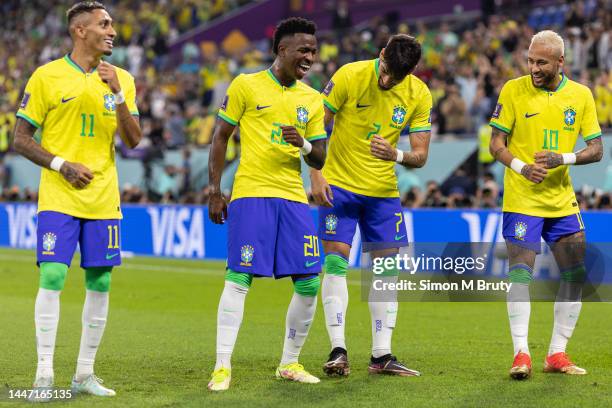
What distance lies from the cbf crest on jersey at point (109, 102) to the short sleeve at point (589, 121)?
3360 millimetres

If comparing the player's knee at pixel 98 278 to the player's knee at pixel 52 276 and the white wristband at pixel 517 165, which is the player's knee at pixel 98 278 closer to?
the player's knee at pixel 52 276

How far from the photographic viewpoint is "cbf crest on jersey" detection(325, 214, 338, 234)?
8.03 metres

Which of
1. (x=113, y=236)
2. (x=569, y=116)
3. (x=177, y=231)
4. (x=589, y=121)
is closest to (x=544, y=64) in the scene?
(x=569, y=116)

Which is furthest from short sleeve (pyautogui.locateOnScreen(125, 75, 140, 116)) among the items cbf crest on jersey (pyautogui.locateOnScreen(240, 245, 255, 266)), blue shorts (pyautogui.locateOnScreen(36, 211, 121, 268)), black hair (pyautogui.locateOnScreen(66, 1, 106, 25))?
cbf crest on jersey (pyautogui.locateOnScreen(240, 245, 255, 266))

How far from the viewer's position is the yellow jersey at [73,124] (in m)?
6.69

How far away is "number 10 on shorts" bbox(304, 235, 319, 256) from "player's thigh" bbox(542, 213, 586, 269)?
1764 millimetres

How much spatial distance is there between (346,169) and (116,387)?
2.31 meters

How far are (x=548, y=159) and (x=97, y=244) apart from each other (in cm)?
310

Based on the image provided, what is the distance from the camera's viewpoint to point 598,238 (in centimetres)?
1481

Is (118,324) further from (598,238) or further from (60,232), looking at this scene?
(598,238)

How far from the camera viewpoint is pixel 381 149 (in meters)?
7.54

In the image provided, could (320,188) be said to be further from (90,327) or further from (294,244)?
(90,327)

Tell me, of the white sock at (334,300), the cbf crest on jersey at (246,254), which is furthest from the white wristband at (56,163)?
the white sock at (334,300)

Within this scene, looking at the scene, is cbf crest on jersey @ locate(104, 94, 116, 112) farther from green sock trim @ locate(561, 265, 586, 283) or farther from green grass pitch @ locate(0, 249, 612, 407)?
green sock trim @ locate(561, 265, 586, 283)
